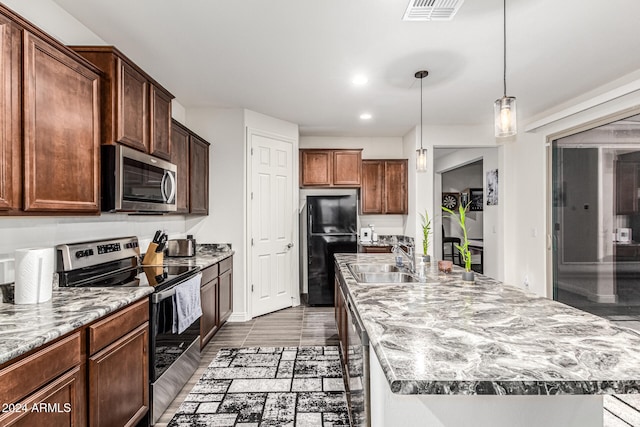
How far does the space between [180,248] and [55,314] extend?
2.16 m

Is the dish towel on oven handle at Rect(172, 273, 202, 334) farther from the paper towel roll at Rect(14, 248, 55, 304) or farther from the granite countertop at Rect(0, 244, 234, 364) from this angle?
the paper towel roll at Rect(14, 248, 55, 304)

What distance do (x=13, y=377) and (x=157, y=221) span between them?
2.57m

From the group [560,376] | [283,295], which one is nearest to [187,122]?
[283,295]

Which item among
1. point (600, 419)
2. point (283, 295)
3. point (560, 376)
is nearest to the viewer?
point (560, 376)

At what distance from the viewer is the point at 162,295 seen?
211 cm

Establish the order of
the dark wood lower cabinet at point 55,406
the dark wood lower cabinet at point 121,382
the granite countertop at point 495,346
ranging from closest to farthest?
the granite countertop at point 495,346 → the dark wood lower cabinet at point 55,406 → the dark wood lower cabinet at point 121,382

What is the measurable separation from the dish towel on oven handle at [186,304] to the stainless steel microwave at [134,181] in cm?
62

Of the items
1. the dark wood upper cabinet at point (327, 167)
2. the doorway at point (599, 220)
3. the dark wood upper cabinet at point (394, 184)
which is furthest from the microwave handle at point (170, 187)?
the doorway at point (599, 220)

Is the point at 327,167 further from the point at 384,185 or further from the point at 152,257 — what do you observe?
the point at 152,257

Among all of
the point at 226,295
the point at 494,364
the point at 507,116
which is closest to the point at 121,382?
the point at 494,364

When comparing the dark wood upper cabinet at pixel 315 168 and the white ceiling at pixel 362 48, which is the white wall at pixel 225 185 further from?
the dark wood upper cabinet at pixel 315 168

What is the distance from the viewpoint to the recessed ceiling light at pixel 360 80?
321 cm

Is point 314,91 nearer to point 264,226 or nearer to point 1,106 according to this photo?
point 264,226

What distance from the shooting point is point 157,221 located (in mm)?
3525
